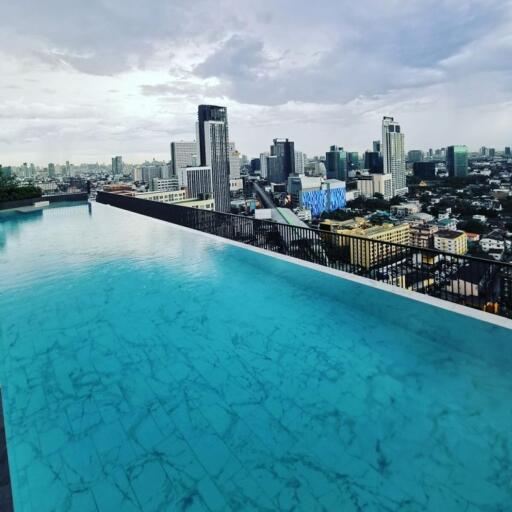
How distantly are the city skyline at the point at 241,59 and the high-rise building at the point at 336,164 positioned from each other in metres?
54.8

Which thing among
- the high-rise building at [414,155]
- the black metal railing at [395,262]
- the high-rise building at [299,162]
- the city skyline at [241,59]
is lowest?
the black metal railing at [395,262]

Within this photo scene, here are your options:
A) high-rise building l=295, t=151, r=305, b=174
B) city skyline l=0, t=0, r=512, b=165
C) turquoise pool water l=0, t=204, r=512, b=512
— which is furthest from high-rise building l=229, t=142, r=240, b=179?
turquoise pool water l=0, t=204, r=512, b=512

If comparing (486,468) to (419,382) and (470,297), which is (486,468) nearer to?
(419,382)

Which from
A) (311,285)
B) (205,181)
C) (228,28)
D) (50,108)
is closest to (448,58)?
(228,28)

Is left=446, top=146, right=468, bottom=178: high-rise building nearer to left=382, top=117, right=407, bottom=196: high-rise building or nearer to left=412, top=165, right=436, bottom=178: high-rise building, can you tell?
left=412, top=165, right=436, bottom=178: high-rise building

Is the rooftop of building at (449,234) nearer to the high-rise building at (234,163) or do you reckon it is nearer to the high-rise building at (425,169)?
the high-rise building at (425,169)

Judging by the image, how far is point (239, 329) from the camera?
3852 mm

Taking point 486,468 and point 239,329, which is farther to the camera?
point 239,329

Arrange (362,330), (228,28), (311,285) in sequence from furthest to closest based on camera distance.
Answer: (228,28) → (311,285) → (362,330)

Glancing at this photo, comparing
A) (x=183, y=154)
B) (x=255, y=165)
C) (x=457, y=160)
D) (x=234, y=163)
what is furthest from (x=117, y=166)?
(x=457, y=160)

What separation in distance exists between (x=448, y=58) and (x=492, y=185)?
13.6 metres

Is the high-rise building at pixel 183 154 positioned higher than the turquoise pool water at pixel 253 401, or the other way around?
the high-rise building at pixel 183 154

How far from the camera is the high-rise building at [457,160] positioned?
1682 inches

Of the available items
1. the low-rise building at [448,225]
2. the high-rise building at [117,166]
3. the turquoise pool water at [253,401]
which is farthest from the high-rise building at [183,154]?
the turquoise pool water at [253,401]
